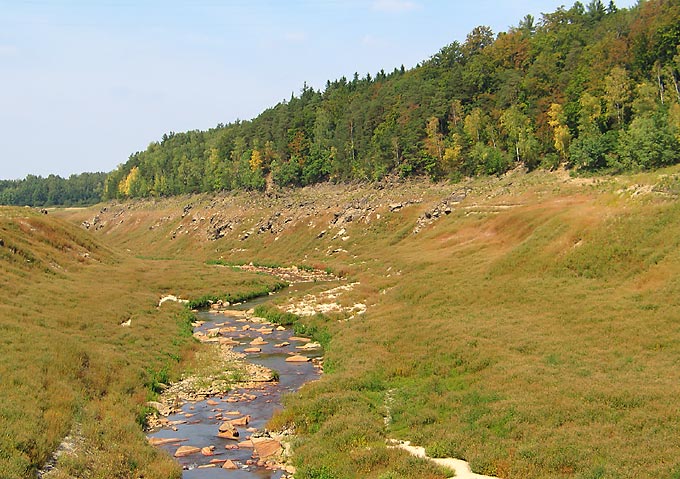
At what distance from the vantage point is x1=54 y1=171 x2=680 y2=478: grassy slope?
2098cm

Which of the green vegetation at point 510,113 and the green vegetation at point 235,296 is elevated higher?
the green vegetation at point 510,113

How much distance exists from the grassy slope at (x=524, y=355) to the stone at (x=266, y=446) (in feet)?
4.02

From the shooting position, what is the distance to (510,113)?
394ft

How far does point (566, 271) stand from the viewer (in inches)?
1832

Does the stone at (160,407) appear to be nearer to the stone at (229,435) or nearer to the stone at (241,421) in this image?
the stone at (241,421)

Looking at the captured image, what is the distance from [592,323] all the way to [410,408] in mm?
14398

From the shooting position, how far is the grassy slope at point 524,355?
21.0 metres

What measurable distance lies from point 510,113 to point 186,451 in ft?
365

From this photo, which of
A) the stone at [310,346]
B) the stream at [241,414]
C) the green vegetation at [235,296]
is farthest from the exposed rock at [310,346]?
the green vegetation at [235,296]

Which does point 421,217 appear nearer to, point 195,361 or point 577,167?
point 577,167

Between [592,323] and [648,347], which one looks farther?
[592,323]

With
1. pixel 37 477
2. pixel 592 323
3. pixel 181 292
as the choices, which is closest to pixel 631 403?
pixel 592 323

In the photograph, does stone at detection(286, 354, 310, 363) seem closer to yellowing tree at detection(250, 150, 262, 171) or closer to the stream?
the stream

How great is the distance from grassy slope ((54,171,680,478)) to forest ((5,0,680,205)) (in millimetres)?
38479
